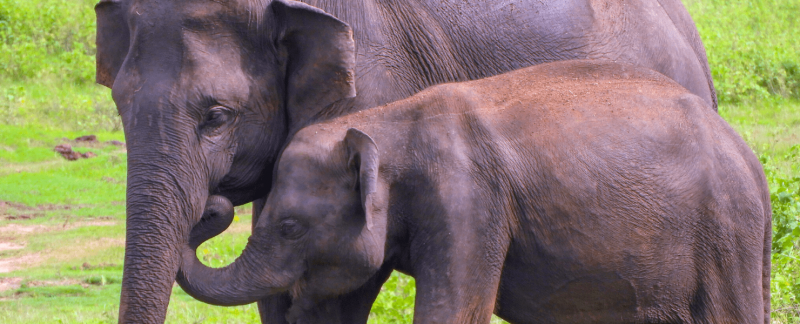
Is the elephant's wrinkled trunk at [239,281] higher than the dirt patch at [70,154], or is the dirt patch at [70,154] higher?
the elephant's wrinkled trunk at [239,281]

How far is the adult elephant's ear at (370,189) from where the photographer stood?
3215 millimetres

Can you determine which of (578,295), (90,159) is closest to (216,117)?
(578,295)

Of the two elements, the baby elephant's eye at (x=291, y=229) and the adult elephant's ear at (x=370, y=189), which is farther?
the baby elephant's eye at (x=291, y=229)

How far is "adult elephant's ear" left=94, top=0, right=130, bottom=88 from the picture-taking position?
12.7ft

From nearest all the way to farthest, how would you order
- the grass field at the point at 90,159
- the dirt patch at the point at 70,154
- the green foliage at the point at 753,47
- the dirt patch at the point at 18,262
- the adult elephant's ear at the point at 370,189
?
1. the adult elephant's ear at the point at 370,189
2. the grass field at the point at 90,159
3. the dirt patch at the point at 18,262
4. the dirt patch at the point at 70,154
5. the green foliage at the point at 753,47

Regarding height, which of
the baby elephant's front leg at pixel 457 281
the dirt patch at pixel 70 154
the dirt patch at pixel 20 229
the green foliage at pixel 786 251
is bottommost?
the dirt patch at pixel 70 154

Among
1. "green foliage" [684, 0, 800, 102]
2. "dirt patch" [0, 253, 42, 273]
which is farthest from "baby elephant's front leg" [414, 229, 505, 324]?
"green foliage" [684, 0, 800, 102]

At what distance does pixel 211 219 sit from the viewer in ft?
11.8

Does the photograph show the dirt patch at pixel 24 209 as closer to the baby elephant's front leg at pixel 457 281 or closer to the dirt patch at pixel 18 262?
the dirt patch at pixel 18 262

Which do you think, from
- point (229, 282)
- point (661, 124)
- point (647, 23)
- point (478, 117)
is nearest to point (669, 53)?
point (647, 23)

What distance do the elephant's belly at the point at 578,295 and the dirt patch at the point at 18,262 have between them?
215 inches

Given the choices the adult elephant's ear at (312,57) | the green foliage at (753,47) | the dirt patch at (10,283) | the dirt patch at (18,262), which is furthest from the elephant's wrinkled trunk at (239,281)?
the green foliage at (753,47)

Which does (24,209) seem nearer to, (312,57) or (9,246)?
(9,246)

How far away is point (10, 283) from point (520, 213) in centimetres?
521
